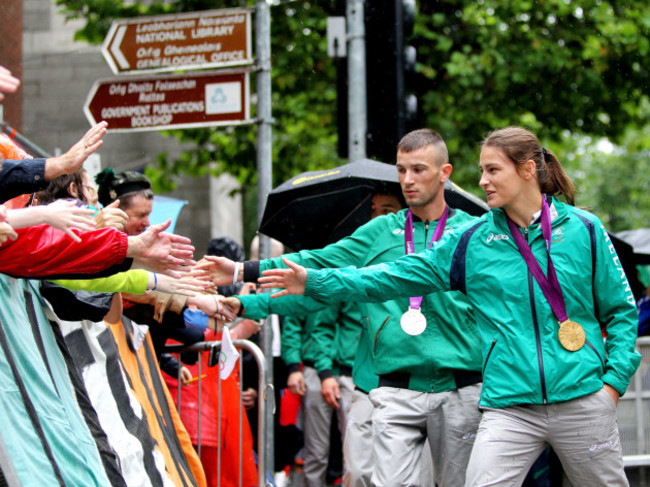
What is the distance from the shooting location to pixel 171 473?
5.41 meters

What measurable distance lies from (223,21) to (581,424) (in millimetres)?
4495

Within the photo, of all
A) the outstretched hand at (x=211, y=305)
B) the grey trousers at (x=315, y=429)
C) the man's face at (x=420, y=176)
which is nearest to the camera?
the man's face at (x=420, y=176)

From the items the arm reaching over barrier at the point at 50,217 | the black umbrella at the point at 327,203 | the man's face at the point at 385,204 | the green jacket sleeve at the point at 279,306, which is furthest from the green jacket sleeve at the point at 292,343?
the arm reaching over barrier at the point at 50,217

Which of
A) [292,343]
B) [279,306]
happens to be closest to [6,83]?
[279,306]

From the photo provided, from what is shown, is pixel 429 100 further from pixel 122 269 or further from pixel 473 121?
pixel 122 269

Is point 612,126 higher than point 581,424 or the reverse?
higher

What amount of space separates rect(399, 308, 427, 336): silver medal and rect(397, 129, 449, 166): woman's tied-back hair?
0.88m

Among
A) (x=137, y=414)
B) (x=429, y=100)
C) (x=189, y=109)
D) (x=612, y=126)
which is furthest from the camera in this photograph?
(x=612, y=126)

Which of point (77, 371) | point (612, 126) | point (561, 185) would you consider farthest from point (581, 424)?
point (612, 126)

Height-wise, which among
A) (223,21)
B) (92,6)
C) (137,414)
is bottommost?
(137,414)

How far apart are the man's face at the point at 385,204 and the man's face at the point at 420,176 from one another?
3.50 ft

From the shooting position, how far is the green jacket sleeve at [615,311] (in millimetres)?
4324

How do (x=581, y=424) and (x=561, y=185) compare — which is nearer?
(x=581, y=424)

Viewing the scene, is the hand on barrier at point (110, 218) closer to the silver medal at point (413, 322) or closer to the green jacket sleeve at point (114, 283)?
the green jacket sleeve at point (114, 283)
